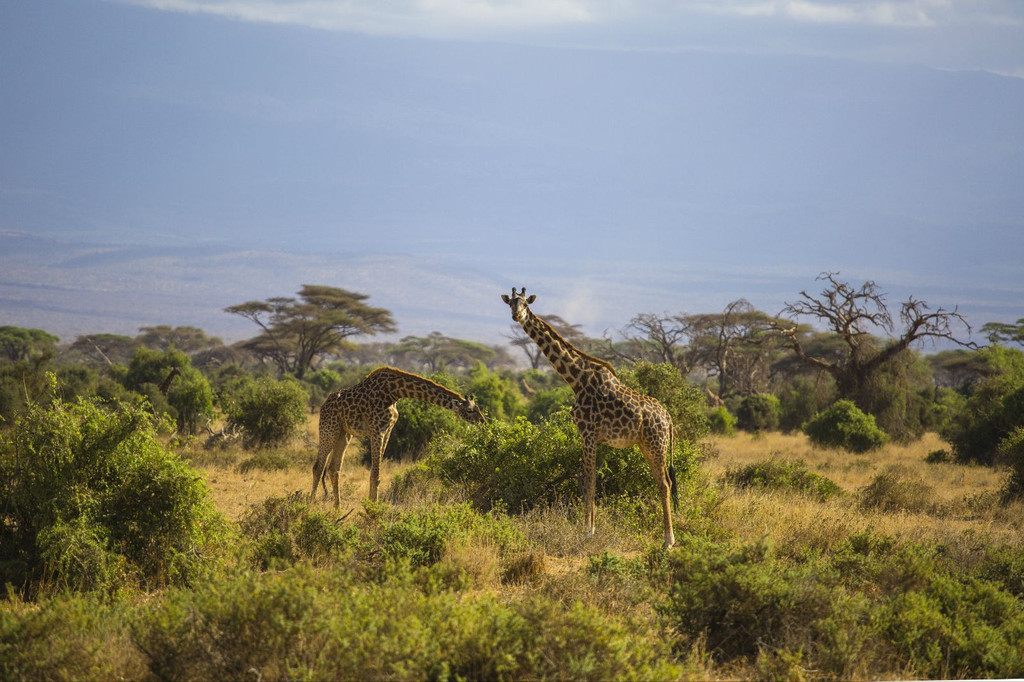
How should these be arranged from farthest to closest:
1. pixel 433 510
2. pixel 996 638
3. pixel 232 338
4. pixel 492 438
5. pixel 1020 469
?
pixel 232 338 → pixel 1020 469 → pixel 492 438 → pixel 433 510 → pixel 996 638

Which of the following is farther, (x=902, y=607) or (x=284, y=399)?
(x=284, y=399)

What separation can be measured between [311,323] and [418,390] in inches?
1477

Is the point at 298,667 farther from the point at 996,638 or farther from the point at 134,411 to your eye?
the point at 996,638

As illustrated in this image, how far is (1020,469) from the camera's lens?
15.1 m

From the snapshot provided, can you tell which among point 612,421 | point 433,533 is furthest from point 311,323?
point 433,533

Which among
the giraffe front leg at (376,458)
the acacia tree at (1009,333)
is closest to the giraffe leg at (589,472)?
the giraffe front leg at (376,458)

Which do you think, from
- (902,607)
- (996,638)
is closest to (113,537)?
(902,607)

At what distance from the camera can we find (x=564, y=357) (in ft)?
34.2

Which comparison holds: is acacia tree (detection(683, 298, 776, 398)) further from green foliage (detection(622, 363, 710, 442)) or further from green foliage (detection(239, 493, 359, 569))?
green foliage (detection(239, 493, 359, 569))

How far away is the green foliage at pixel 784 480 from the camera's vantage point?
14492 millimetres

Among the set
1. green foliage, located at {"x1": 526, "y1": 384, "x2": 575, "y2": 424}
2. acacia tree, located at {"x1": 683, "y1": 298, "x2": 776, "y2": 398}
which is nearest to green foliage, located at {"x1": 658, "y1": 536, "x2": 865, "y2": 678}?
green foliage, located at {"x1": 526, "y1": 384, "x2": 575, "y2": 424}

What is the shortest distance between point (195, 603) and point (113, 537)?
8.38 ft

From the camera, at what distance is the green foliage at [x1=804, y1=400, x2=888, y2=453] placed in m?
24.6

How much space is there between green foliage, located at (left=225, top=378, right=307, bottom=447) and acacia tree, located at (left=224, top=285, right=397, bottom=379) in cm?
2624
